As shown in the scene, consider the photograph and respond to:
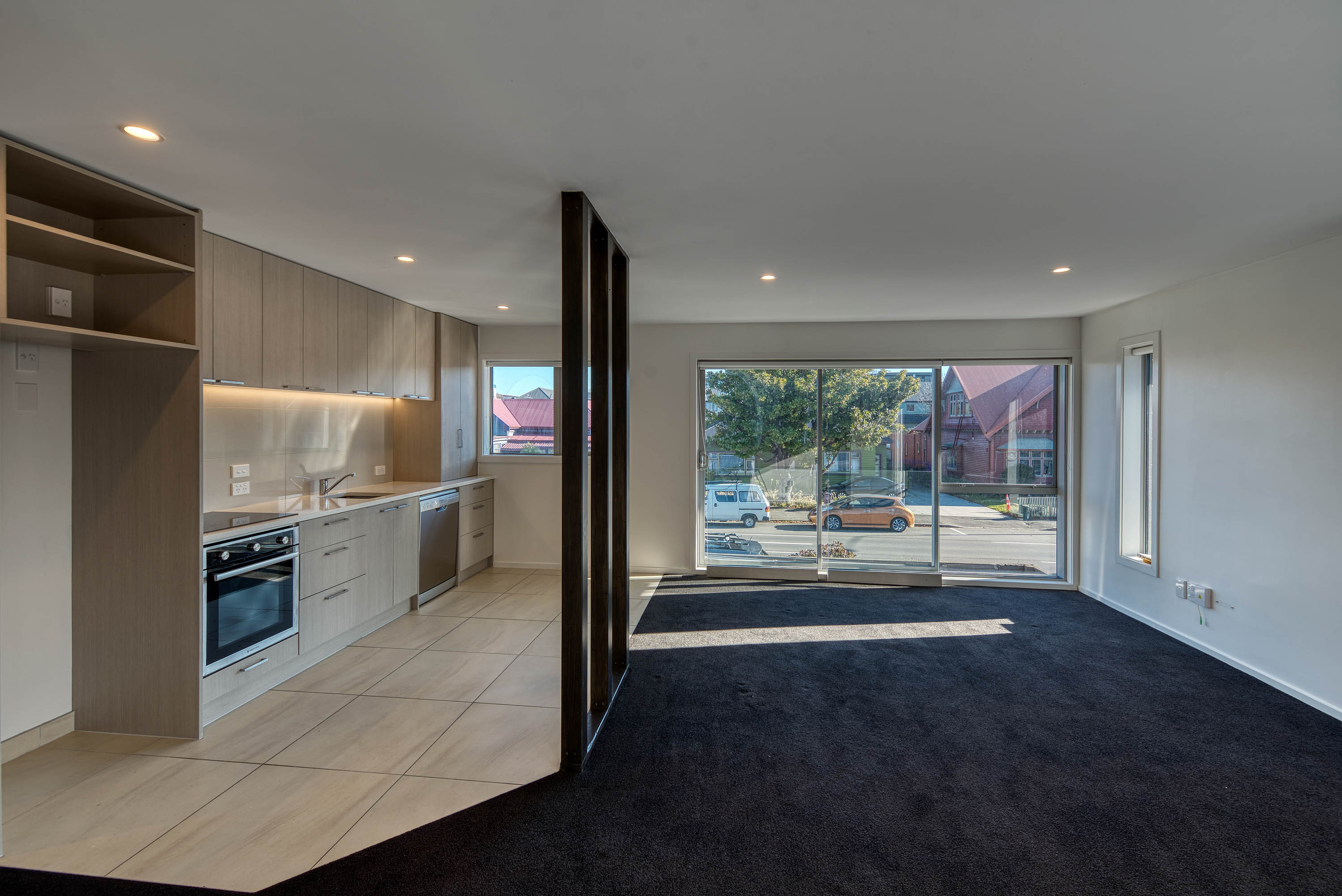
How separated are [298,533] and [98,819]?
1511 millimetres

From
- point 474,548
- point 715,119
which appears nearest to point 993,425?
point 715,119

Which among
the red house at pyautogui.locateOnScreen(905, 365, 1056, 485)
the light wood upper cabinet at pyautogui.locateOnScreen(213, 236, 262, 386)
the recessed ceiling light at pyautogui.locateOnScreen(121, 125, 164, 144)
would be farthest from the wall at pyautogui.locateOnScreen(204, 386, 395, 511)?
the red house at pyautogui.locateOnScreen(905, 365, 1056, 485)

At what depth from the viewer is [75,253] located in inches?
96.2

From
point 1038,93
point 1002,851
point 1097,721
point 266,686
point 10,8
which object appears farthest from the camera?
point 266,686

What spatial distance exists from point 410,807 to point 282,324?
9.27 feet

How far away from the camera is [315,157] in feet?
7.24

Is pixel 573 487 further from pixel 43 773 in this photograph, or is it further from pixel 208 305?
pixel 43 773

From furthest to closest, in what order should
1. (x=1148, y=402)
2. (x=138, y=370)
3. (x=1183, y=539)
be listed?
1. (x=1148, y=402)
2. (x=1183, y=539)
3. (x=138, y=370)

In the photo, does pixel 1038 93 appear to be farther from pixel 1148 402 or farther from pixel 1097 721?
pixel 1148 402

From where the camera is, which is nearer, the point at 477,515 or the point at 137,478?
the point at 137,478

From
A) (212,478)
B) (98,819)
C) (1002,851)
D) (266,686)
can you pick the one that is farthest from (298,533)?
(1002,851)

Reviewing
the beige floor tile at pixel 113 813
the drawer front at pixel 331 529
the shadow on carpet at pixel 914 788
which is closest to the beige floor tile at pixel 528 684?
the shadow on carpet at pixel 914 788

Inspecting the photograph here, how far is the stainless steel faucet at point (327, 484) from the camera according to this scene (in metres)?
4.38

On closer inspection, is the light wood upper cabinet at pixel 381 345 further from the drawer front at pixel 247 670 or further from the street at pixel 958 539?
the street at pixel 958 539
